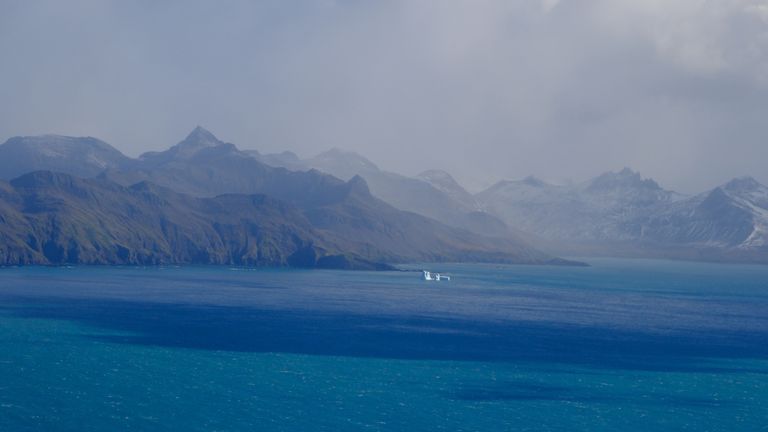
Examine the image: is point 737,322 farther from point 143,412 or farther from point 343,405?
point 143,412

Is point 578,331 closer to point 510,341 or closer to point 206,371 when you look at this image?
point 510,341

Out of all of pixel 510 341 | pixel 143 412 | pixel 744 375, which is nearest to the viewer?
pixel 143 412

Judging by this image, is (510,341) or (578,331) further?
(578,331)

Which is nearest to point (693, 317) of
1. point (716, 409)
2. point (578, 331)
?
point (578, 331)

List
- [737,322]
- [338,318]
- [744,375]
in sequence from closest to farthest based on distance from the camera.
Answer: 1. [744,375]
2. [338,318]
3. [737,322]

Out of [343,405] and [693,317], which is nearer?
[343,405]

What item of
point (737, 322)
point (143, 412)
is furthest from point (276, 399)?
point (737, 322)
